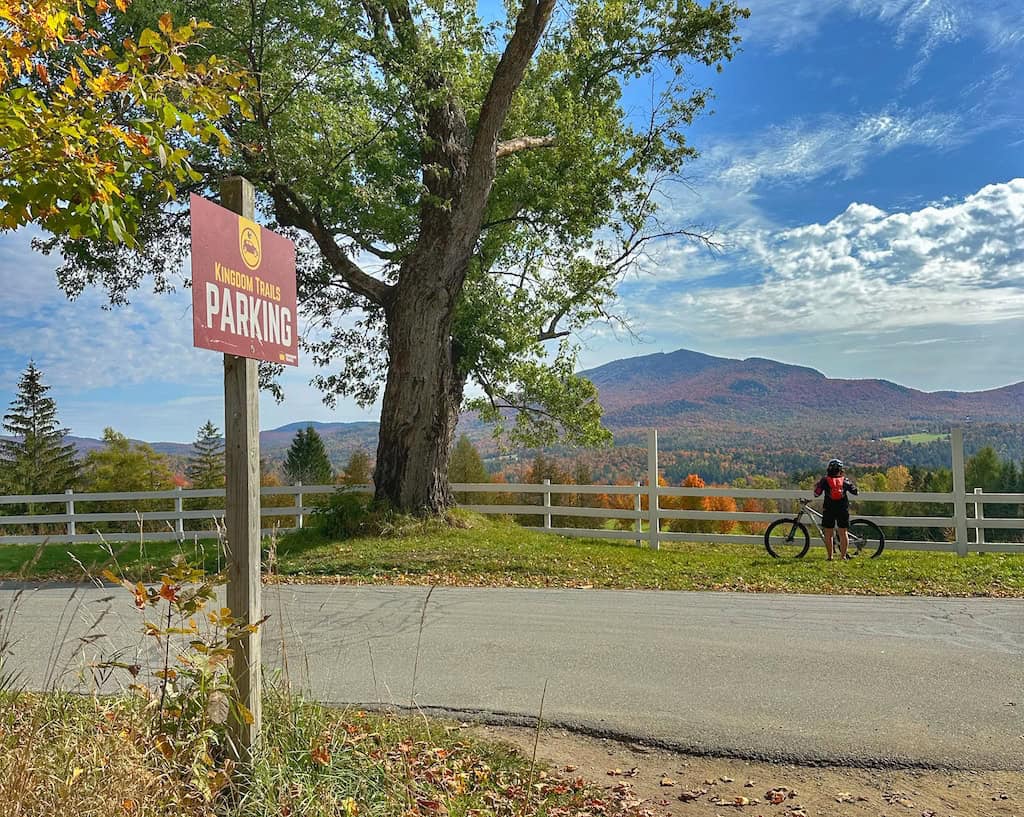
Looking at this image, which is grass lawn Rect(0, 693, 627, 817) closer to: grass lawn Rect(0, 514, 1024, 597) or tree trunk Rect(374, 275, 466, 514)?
grass lawn Rect(0, 514, 1024, 597)

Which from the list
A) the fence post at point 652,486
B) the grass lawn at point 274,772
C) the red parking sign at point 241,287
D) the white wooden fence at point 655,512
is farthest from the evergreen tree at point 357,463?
the red parking sign at point 241,287

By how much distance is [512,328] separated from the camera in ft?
56.7

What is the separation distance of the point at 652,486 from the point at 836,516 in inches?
138

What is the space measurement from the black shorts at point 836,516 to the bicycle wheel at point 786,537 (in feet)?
2.50

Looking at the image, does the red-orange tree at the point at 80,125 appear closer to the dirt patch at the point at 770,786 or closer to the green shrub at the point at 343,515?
the dirt patch at the point at 770,786

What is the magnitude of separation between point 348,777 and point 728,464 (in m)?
63.7

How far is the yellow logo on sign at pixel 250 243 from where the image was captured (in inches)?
149

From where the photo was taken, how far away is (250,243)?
385cm

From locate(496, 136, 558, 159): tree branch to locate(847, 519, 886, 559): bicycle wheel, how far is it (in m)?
9.46

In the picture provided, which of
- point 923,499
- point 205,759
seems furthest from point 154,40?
point 923,499

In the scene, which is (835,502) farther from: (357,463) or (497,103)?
(357,463)

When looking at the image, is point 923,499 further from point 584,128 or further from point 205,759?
point 205,759

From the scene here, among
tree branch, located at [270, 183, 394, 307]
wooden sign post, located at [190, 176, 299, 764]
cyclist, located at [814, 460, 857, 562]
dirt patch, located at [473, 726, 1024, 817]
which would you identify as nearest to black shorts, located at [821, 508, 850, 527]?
cyclist, located at [814, 460, 857, 562]

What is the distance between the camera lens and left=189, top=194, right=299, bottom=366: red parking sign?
345cm
